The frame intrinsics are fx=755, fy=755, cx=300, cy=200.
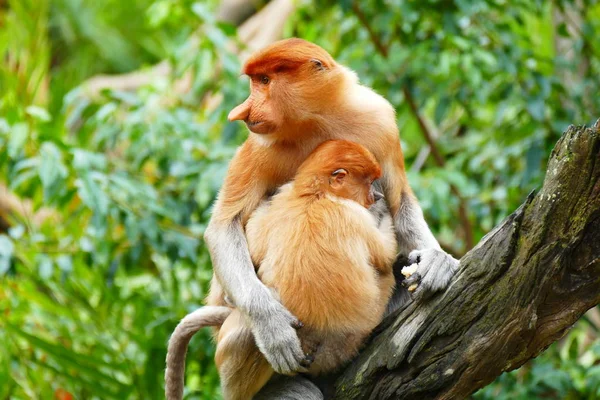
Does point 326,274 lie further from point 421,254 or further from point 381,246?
point 421,254

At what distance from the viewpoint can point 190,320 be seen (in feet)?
10.3

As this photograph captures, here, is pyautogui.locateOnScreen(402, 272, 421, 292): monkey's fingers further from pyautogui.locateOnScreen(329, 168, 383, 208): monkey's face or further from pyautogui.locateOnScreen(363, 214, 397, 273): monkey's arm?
pyautogui.locateOnScreen(329, 168, 383, 208): monkey's face

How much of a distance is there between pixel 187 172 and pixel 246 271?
5.91ft

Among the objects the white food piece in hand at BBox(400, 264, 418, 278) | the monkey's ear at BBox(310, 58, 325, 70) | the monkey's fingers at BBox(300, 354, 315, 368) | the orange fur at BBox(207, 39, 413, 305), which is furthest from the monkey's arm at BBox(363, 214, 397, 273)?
the monkey's ear at BBox(310, 58, 325, 70)

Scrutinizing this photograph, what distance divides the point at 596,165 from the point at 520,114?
3010 millimetres

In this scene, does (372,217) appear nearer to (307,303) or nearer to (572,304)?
(307,303)

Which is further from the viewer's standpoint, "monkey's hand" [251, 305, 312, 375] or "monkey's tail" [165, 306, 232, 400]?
"monkey's tail" [165, 306, 232, 400]

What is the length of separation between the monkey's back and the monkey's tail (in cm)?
31

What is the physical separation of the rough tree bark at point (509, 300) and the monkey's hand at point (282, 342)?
259 mm

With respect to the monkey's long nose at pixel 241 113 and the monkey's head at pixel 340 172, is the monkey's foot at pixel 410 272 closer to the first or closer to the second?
the monkey's head at pixel 340 172

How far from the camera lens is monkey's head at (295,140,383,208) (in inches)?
117

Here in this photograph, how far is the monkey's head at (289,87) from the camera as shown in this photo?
3.10 metres

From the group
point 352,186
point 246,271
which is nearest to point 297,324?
point 246,271

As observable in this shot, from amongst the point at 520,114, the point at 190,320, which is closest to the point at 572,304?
the point at 190,320
